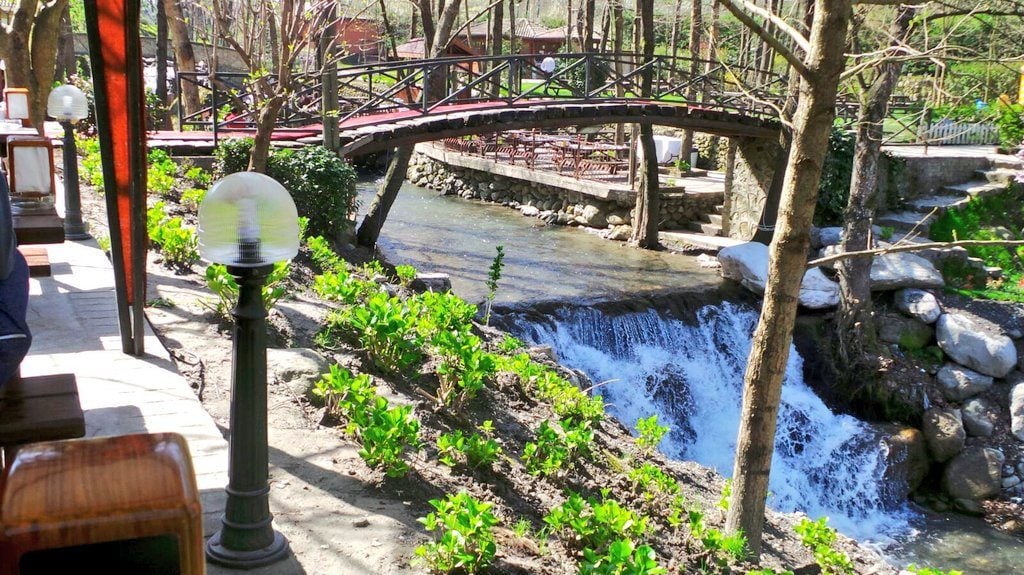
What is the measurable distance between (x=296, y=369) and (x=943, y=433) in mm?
10173

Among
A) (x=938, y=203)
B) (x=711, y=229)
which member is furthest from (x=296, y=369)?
(x=938, y=203)

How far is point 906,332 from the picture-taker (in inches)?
562

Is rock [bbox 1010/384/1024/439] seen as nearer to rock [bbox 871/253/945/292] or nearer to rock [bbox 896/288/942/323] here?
rock [bbox 896/288/942/323]

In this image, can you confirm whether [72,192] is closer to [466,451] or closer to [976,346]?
[466,451]

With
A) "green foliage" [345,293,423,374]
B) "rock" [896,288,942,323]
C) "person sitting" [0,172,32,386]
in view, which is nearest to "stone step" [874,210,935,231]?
"rock" [896,288,942,323]

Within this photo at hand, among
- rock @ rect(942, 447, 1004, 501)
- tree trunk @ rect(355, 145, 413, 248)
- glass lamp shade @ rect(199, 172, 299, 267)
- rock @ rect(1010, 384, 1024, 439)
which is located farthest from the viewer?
tree trunk @ rect(355, 145, 413, 248)

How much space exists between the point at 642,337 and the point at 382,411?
359 inches

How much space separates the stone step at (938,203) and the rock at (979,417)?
20.3ft

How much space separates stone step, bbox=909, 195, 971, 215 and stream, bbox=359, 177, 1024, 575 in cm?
508

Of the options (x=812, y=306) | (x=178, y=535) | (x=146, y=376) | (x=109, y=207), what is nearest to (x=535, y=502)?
(x=146, y=376)

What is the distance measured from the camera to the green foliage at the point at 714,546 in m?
5.34

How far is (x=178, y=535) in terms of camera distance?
4.15 feet

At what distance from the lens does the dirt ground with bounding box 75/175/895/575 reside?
159 inches

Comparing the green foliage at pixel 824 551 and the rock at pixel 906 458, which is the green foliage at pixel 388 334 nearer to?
the green foliage at pixel 824 551
